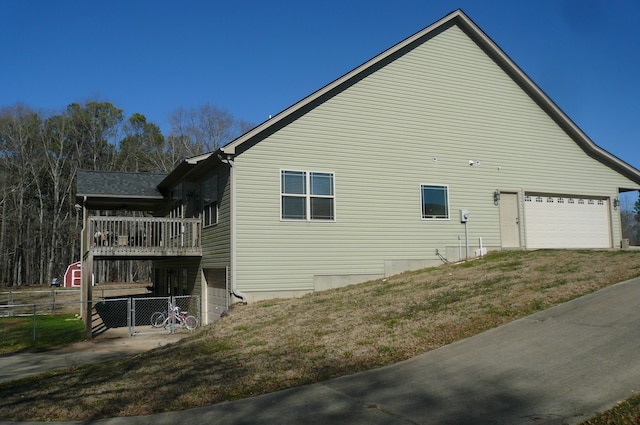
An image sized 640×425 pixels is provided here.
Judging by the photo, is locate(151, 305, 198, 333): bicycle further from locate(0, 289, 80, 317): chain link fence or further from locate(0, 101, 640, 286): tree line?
locate(0, 101, 640, 286): tree line

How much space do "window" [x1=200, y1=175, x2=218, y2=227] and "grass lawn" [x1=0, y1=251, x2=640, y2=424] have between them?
393cm

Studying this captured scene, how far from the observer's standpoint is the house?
15.9 m

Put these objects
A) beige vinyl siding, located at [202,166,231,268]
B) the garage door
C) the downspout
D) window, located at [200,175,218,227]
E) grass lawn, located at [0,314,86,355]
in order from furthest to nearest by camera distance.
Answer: the garage door
window, located at [200,175,218,227]
beige vinyl siding, located at [202,166,231,268]
grass lawn, located at [0,314,86,355]
the downspout

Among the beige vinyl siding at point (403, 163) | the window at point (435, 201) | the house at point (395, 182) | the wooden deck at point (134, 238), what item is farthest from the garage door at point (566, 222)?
the wooden deck at point (134, 238)

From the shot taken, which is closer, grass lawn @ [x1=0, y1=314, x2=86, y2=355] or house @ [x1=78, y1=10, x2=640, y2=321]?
grass lawn @ [x1=0, y1=314, x2=86, y2=355]

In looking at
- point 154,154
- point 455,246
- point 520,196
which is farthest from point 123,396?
point 154,154

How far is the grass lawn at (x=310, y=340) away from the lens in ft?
24.9

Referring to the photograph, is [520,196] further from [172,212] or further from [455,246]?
[172,212]

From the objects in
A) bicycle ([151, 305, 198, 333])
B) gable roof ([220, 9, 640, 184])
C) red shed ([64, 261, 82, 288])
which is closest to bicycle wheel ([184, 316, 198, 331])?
bicycle ([151, 305, 198, 333])

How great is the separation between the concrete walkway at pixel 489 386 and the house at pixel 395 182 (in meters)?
8.27

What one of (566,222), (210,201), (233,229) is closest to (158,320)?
(210,201)

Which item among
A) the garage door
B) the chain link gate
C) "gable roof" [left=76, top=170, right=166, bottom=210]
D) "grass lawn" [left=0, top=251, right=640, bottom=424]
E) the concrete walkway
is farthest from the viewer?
"gable roof" [left=76, top=170, right=166, bottom=210]

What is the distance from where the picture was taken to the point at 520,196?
19281 millimetres

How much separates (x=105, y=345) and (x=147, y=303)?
10.9 metres
